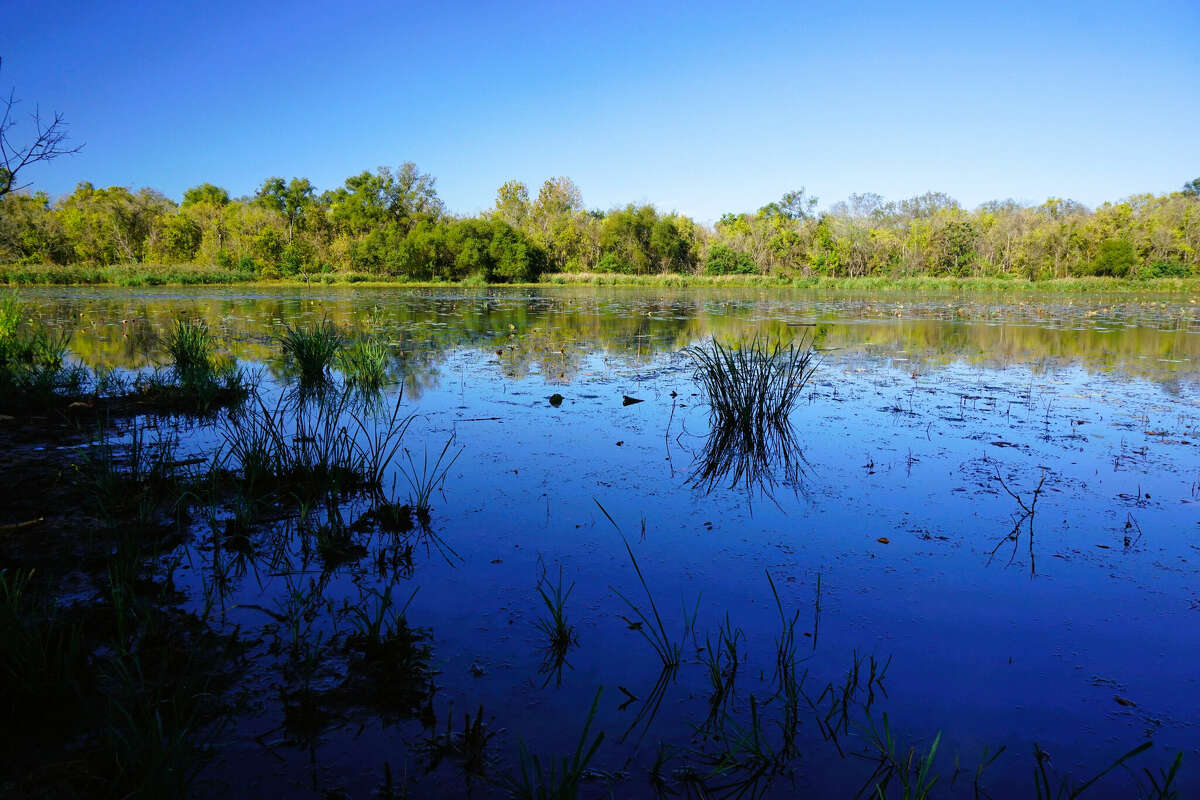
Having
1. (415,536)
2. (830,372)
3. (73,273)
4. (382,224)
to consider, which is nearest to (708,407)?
(830,372)

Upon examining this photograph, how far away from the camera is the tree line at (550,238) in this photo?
148 ft

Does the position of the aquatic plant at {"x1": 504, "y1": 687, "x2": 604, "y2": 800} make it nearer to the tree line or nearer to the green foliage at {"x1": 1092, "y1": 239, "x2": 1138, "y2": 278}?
the tree line

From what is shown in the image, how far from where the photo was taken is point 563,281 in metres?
45.2

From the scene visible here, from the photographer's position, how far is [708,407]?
643 centimetres

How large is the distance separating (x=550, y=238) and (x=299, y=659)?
5544cm

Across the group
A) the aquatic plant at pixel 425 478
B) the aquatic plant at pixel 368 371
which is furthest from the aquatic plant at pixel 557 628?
the aquatic plant at pixel 368 371

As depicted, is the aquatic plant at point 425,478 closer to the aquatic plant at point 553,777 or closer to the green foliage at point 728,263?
the aquatic plant at point 553,777

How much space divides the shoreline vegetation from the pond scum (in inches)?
1451

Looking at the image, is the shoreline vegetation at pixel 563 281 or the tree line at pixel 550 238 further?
the tree line at pixel 550 238

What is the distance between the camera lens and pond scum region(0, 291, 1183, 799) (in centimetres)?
167

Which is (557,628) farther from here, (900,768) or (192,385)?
(192,385)

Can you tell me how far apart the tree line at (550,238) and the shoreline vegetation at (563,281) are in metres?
2.75

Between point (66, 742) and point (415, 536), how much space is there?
166 cm

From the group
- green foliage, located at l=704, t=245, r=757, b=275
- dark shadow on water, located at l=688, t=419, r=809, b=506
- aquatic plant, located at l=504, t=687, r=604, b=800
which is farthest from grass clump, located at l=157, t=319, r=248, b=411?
green foliage, located at l=704, t=245, r=757, b=275
